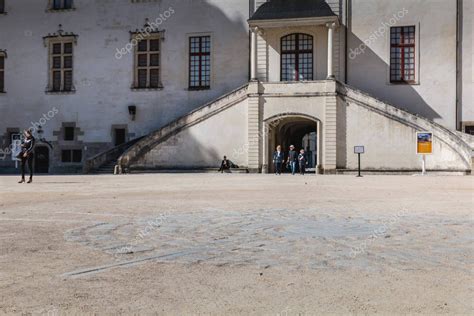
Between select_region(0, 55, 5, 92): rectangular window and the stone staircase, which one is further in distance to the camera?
select_region(0, 55, 5, 92): rectangular window

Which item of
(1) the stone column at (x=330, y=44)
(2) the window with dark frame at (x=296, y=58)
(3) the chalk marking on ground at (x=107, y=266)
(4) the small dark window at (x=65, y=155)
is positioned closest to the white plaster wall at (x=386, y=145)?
(1) the stone column at (x=330, y=44)

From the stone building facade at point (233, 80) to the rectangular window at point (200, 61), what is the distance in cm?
7

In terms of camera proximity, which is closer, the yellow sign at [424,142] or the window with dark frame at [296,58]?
the yellow sign at [424,142]

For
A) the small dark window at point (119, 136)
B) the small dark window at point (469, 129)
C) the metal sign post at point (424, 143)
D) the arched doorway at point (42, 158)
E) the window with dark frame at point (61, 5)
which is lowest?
the arched doorway at point (42, 158)

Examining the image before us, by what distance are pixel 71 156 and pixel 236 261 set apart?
33845 mm

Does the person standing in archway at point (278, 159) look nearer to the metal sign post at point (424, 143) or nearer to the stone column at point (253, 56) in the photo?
the stone column at point (253, 56)

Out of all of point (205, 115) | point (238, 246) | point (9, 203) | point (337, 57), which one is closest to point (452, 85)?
point (337, 57)

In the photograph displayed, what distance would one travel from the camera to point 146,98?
36.5 meters

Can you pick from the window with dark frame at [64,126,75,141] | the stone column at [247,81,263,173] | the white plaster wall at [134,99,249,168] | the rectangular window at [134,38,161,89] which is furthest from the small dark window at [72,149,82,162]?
the stone column at [247,81,263,173]

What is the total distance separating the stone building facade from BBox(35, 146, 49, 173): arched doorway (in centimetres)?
9

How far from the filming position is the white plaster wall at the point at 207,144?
31531 mm

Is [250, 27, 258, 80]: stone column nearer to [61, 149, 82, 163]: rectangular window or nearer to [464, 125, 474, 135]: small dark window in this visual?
[464, 125, 474, 135]: small dark window

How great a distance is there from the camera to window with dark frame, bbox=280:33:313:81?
1350 inches

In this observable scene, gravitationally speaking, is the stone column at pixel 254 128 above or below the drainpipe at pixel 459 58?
below
